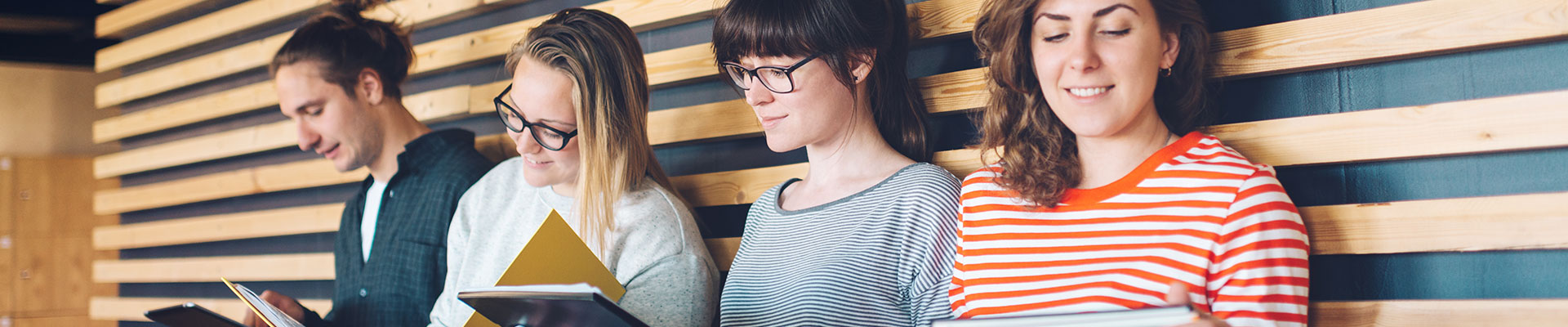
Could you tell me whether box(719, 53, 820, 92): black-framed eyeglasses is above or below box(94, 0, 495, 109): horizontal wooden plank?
below

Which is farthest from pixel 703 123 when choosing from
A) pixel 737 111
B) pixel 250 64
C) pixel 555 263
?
pixel 250 64

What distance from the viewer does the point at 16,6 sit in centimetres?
646

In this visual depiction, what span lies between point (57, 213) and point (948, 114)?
794cm

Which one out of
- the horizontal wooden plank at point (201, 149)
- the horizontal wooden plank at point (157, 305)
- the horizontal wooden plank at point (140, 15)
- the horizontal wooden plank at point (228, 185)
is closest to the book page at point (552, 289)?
the horizontal wooden plank at point (228, 185)

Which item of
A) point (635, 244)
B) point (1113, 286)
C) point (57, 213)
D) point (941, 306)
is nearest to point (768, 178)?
point (635, 244)

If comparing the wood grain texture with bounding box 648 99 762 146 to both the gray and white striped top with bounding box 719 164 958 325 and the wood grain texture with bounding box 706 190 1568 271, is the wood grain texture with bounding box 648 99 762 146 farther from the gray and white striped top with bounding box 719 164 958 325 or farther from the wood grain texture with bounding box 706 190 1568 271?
the wood grain texture with bounding box 706 190 1568 271

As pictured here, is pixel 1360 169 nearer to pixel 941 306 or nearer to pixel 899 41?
pixel 941 306

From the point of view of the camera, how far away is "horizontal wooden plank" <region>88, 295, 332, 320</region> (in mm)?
3695

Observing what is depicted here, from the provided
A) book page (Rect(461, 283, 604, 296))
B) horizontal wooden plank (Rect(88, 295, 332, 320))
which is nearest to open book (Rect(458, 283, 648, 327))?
book page (Rect(461, 283, 604, 296))

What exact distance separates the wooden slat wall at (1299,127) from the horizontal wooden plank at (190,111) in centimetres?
1

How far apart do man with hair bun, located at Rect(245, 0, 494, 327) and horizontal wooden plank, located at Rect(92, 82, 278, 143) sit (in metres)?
0.95

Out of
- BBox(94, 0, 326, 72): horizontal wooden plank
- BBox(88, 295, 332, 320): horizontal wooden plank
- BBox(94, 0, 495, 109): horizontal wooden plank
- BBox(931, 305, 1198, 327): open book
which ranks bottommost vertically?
BBox(88, 295, 332, 320): horizontal wooden plank

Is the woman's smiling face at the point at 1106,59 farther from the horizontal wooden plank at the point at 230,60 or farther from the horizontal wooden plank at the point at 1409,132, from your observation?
the horizontal wooden plank at the point at 230,60

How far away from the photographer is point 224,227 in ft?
13.2
